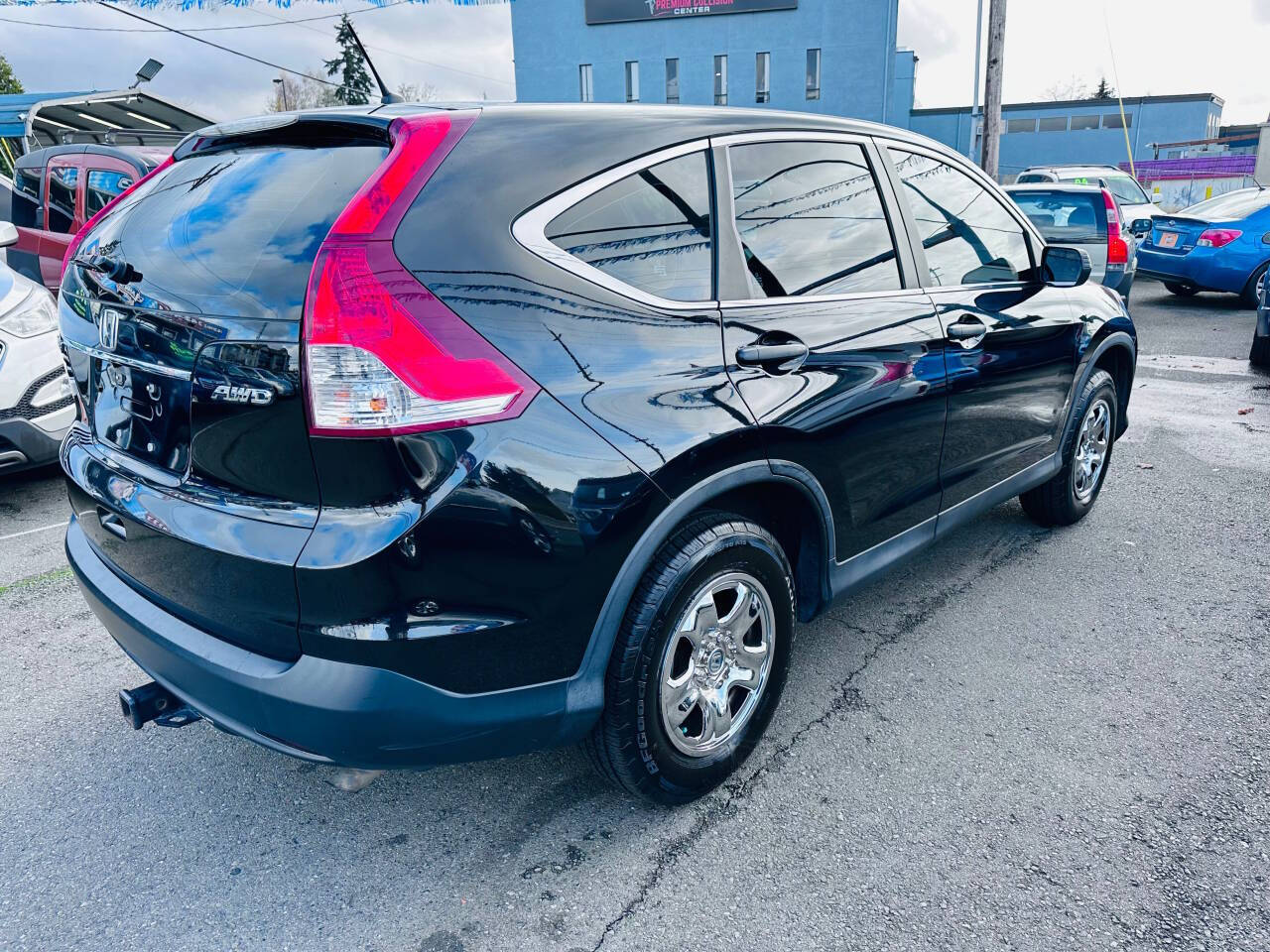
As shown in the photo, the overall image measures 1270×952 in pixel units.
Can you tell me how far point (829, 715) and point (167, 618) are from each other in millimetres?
1954

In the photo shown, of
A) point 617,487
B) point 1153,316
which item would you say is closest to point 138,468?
point 617,487

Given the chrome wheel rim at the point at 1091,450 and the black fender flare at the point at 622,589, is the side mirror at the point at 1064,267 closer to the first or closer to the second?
the chrome wheel rim at the point at 1091,450

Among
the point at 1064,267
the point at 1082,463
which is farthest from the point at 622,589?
the point at 1082,463

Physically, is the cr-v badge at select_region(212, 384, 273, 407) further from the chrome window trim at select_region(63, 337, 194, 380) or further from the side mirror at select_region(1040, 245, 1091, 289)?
the side mirror at select_region(1040, 245, 1091, 289)

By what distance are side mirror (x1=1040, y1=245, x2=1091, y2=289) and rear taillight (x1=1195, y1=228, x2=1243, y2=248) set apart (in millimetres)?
9472

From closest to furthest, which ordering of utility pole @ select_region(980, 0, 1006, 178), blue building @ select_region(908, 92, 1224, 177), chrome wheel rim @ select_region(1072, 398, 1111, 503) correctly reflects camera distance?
chrome wheel rim @ select_region(1072, 398, 1111, 503)
utility pole @ select_region(980, 0, 1006, 178)
blue building @ select_region(908, 92, 1224, 177)

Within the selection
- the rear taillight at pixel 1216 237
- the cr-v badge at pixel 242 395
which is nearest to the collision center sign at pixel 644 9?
the rear taillight at pixel 1216 237

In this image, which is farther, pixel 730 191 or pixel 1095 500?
pixel 1095 500

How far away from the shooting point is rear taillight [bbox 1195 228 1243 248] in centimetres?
1122

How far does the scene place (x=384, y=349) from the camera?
1762 mm

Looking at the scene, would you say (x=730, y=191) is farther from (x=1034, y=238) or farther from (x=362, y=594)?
(x=1034, y=238)

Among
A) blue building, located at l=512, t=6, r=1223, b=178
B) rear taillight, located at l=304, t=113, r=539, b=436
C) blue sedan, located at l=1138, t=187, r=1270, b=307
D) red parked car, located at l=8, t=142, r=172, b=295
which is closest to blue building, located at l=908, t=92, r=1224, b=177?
blue building, located at l=512, t=6, r=1223, b=178

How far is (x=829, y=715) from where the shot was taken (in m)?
2.91

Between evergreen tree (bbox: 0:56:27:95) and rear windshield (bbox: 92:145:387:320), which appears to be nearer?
rear windshield (bbox: 92:145:387:320)
